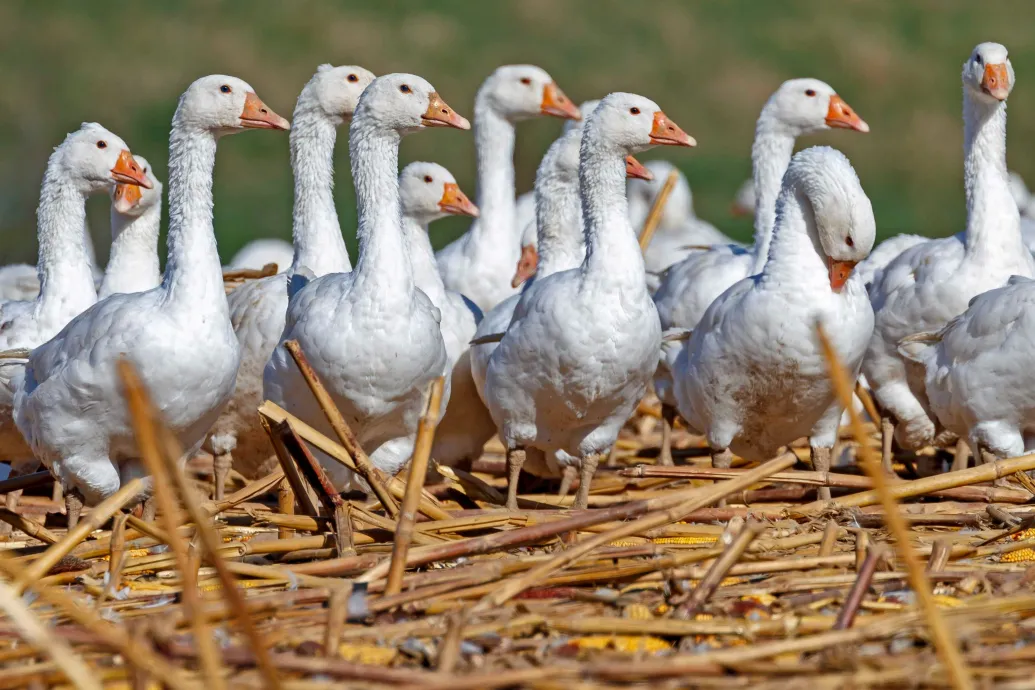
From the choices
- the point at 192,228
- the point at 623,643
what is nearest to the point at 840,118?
the point at 192,228

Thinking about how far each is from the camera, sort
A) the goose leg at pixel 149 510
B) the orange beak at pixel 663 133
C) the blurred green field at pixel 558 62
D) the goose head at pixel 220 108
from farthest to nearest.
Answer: the blurred green field at pixel 558 62
the orange beak at pixel 663 133
the goose head at pixel 220 108
the goose leg at pixel 149 510

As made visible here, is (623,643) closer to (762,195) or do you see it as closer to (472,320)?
(472,320)

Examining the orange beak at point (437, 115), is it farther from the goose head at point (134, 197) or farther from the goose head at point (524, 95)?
the goose head at point (524, 95)

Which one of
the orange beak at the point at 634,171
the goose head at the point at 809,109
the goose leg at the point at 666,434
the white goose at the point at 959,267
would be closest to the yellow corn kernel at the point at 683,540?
the orange beak at the point at 634,171

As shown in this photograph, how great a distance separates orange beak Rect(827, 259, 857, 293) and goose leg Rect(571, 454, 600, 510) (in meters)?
1.66

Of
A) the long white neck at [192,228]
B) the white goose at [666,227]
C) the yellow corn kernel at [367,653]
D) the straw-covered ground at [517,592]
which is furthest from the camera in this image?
the white goose at [666,227]

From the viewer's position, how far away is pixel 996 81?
9.78 metres

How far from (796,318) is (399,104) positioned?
242cm

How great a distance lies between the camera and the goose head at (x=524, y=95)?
39.7 feet

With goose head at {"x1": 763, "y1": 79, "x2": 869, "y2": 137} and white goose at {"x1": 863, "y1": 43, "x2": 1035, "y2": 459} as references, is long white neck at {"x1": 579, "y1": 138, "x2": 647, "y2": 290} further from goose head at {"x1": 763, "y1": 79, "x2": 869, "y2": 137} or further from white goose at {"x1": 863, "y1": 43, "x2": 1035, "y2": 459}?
goose head at {"x1": 763, "y1": 79, "x2": 869, "y2": 137}

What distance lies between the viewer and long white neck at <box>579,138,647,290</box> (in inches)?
314

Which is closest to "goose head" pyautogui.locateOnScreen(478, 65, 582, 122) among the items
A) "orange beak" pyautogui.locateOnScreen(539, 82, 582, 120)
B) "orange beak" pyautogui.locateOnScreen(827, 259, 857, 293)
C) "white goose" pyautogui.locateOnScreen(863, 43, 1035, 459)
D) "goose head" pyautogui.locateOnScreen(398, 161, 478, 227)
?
"orange beak" pyautogui.locateOnScreen(539, 82, 582, 120)

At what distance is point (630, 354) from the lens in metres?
7.93

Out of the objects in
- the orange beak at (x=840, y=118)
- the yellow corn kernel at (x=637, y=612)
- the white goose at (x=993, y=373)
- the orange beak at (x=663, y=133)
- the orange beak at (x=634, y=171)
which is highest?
the orange beak at (x=840, y=118)
